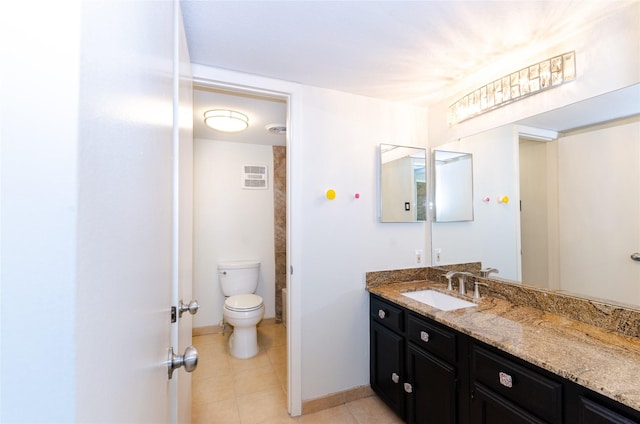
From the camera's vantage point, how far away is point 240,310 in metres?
2.49

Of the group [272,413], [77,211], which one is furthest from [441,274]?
[77,211]

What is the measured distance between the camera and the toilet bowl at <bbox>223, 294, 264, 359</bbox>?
8.17ft

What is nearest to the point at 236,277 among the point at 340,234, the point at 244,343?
the point at 244,343

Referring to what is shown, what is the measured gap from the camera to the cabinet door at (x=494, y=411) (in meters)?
1.02

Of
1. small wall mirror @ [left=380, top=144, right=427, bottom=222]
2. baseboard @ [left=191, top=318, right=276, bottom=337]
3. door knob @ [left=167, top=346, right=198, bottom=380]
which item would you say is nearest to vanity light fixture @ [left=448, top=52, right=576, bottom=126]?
small wall mirror @ [left=380, top=144, right=427, bottom=222]

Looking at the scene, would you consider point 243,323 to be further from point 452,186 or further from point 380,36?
point 380,36

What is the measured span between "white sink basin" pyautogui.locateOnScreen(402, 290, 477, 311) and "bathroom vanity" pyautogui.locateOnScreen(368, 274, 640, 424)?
0.28ft

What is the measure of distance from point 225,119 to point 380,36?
148cm

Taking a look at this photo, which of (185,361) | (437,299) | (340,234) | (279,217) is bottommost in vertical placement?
(437,299)

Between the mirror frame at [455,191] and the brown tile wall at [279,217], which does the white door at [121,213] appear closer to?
the mirror frame at [455,191]

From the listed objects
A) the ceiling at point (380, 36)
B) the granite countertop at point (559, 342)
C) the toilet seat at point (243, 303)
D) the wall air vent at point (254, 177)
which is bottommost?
the toilet seat at point (243, 303)

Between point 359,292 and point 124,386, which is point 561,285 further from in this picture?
point 124,386

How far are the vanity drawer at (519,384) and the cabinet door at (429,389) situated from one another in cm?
18

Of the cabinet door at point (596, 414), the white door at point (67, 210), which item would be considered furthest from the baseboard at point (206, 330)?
the cabinet door at point (596, 414)
